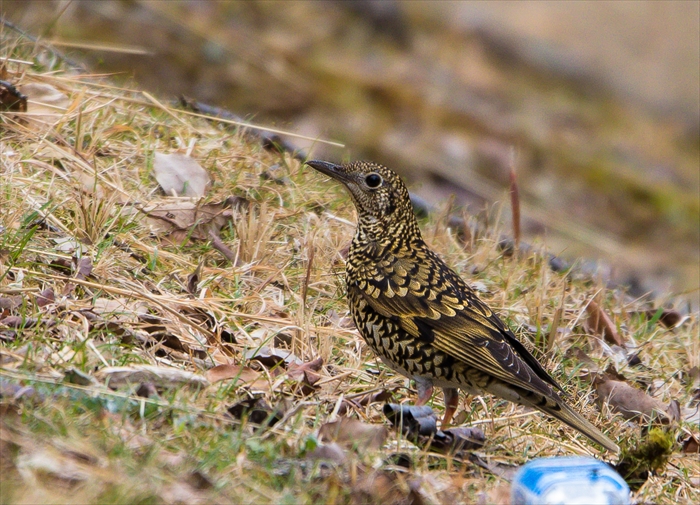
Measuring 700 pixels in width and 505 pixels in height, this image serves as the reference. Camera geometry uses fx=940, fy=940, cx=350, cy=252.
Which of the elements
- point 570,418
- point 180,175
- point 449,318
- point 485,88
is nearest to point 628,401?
point 570,418

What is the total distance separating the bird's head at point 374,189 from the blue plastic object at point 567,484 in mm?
1737

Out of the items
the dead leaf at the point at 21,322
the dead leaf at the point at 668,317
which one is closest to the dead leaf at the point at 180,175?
the dead leaf at the point at 21,322

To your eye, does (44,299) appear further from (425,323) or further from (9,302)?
(425,323)

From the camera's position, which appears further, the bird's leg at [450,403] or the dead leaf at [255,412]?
the bird's leg at [450,403]

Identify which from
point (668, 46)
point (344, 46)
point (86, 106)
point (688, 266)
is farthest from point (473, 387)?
point (668, 46)

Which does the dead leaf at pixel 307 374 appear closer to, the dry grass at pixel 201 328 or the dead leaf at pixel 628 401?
the dry grass at pixel 201 328

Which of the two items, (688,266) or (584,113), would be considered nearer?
(688,266)

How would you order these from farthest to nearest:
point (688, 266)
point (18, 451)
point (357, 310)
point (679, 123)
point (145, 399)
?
point (679, 123) → point (688, 266) → point (357, 310) → point (145, 399) → point (18, 451)

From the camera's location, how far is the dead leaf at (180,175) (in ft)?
18.0

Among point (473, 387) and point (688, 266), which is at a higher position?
point (473, 387)

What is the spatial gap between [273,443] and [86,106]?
123 inches

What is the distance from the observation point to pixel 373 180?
185 inches

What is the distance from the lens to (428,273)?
4.48 meters

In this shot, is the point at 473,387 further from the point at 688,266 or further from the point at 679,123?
the point at 679,123
